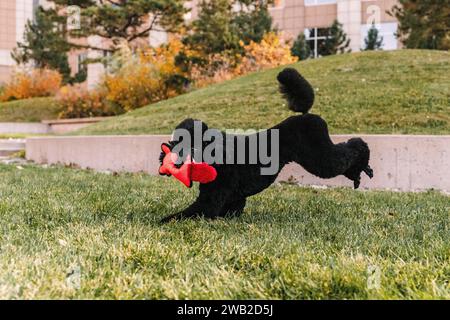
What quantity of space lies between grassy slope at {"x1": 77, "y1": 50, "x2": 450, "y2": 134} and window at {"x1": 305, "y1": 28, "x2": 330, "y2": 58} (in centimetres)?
1809

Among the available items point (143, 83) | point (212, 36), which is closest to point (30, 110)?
point (143, 83)

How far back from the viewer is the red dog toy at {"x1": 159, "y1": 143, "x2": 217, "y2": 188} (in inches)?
117

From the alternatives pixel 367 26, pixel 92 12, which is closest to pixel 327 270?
pixel 92 12

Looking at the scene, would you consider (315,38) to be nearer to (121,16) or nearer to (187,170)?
(121,16)

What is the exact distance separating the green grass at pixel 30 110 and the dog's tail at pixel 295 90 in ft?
53.6

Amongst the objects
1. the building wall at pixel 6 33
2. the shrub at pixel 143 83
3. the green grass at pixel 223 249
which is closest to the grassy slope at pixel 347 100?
the green grass at pixel 223 249

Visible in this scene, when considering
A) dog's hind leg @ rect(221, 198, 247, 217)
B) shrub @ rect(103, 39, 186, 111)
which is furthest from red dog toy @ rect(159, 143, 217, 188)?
shrub @ rect(103, 39, 186, 111)

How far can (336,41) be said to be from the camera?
92.5 ft

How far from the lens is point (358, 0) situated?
2891cm

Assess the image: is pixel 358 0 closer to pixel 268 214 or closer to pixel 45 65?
pixel 45 65

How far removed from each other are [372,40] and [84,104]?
1851cm

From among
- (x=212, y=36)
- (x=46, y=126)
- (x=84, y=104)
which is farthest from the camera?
(x=212, y=36)

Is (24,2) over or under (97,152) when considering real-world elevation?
over
